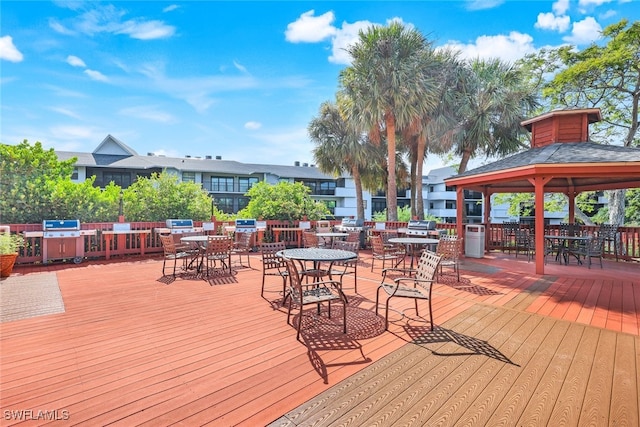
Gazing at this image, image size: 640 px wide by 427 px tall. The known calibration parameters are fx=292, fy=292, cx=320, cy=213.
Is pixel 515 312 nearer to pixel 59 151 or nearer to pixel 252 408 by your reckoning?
pixel 252 408

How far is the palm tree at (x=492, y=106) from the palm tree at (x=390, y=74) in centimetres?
A: 297

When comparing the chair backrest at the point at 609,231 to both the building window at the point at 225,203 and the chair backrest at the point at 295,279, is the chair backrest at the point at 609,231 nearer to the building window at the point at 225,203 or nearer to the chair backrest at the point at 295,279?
the chair backrest at the point at 295,279

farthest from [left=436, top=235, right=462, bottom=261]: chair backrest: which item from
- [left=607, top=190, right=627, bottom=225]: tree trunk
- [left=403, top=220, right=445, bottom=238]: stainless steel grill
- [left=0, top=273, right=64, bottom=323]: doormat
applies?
[left=607, top=190, right=627, bottom=225]: tree trunk

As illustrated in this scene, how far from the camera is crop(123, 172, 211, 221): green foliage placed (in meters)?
9.81

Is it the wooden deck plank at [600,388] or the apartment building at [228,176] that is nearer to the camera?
the wooden deck plank at [600,388]

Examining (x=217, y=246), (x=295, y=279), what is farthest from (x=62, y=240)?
(x=295, y=279)

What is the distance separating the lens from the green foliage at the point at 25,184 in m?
7.66

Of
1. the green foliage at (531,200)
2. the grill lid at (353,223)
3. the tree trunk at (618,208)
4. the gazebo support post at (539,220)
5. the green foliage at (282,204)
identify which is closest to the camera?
the gazebo support post at (539,220)

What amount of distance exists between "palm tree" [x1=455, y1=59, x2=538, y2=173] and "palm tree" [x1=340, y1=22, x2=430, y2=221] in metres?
2.97

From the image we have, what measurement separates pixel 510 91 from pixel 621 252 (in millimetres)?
7781

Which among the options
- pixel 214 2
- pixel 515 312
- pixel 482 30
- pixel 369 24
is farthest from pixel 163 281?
pixel 482 30

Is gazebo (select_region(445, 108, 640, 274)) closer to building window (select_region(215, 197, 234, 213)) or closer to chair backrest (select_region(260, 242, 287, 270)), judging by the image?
chair backrest (select_region(260, 242, 287, 270))

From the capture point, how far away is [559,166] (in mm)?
6223

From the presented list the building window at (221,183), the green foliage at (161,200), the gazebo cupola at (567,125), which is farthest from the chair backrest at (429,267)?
the building window at (221,183)
